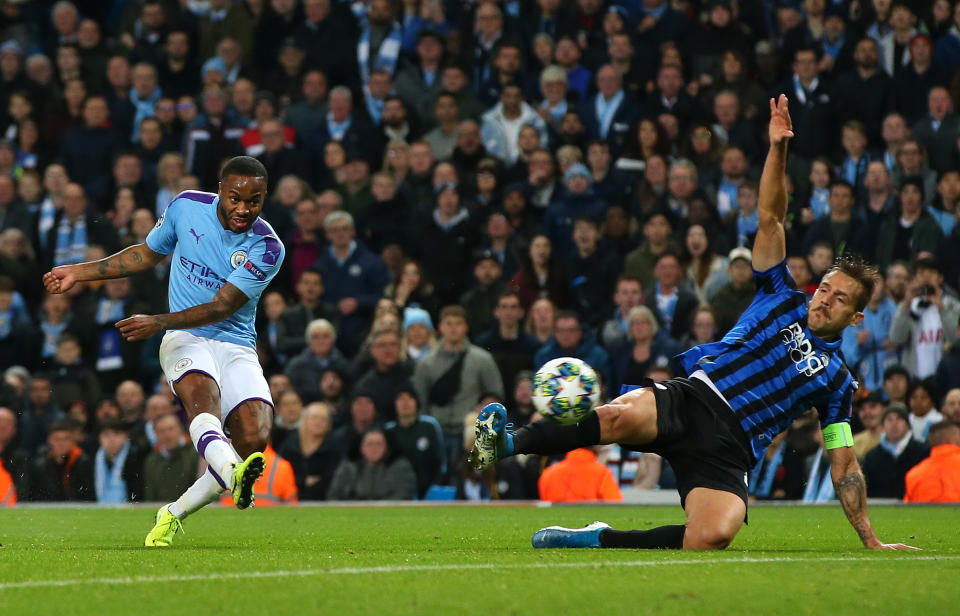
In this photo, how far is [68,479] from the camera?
1543 centimetres

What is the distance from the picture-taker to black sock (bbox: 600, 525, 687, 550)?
312 inches

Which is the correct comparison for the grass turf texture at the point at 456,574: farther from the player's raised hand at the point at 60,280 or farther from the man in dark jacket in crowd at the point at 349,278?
the man in dark jacket in crowd at the point at 349,278

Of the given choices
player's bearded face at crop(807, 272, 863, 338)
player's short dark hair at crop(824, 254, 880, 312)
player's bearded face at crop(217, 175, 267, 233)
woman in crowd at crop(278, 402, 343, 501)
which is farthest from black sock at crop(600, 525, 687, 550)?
woman in crowd at crop(278, 402, 343, 501)

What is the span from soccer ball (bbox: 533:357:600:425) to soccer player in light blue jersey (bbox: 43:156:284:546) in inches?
75.6

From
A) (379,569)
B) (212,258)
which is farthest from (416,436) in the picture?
(379,569)

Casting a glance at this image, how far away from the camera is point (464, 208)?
1680 centimetres

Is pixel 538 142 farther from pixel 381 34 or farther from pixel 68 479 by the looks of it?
pixel 68 479

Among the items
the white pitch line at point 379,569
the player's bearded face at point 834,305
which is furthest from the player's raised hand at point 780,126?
the white pitch line at point 379,569

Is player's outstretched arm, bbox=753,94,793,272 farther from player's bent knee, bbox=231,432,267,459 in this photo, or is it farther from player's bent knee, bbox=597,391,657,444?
player's bent knee, bbox=231,432,267,459

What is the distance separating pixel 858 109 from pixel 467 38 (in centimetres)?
533

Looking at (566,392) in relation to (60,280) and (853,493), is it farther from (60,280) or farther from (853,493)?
(60,280)

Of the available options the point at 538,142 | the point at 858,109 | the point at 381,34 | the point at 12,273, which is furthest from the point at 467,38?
the point at 12,273

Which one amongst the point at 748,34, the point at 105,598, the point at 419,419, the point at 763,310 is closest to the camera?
the point at 105,598

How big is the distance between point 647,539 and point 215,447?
2412mm
